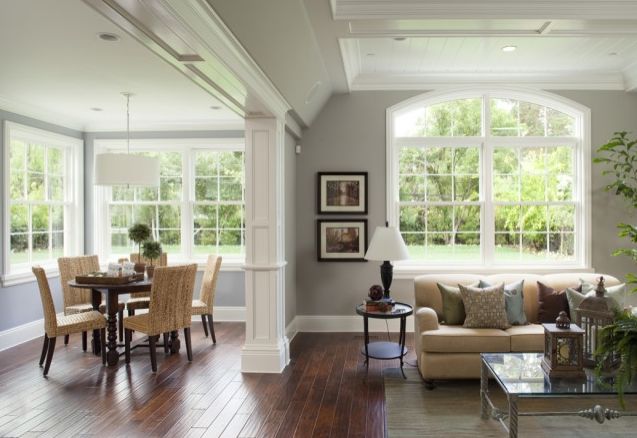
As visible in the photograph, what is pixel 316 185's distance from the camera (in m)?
6.04

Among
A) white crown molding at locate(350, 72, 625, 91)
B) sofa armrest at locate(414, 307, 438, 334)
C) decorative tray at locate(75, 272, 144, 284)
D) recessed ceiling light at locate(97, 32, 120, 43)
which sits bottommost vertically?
sofa armrest at locate(414, 307, 438, 334)

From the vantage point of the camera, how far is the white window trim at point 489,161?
19.2 ft

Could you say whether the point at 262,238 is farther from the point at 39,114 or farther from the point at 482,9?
the point at 39,114

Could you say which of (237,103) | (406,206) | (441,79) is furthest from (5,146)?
(441,79)

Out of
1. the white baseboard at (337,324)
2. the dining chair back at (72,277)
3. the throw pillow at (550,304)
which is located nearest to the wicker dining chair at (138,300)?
the dining chair back at (72,277)

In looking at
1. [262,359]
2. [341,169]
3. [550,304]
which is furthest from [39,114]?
[550,304]

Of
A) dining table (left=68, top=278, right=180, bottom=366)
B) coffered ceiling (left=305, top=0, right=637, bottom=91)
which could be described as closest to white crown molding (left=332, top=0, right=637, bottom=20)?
coffered ceiling (left=305, top=0, right=637, bottom=91)

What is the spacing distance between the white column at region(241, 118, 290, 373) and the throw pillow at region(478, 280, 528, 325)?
2.02 metres

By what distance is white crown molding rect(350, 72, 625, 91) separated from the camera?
581 centimetres

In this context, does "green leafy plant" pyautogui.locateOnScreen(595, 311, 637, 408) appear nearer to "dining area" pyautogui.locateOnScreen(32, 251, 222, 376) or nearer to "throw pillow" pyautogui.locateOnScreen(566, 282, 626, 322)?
"throw pillow" pyautogui.locateOnScreen(566, 282, 626, 322)

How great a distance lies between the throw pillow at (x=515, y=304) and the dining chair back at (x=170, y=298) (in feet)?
9.37

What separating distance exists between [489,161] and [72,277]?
489cm

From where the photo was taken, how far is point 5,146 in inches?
217

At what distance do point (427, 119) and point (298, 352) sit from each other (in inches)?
121
